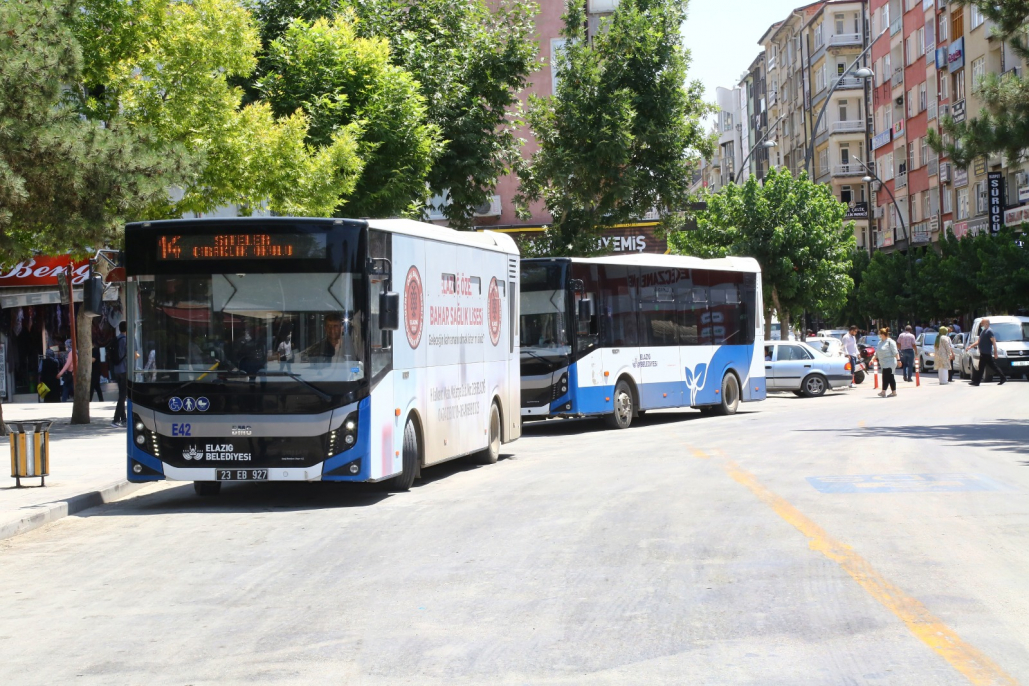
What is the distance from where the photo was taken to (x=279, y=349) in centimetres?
1233

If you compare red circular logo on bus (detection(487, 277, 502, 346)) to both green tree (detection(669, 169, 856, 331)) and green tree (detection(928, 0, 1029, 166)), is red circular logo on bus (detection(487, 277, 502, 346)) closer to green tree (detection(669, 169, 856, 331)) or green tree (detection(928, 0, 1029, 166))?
green tree (detection(928, 0, 1029, 166))

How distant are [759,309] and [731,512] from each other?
61.4ft

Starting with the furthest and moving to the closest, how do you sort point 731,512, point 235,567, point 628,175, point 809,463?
1. point 628,175
2. point 809,463
3. point 731,512
4. point 235,567

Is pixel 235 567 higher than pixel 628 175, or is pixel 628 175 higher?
pixel 628 175

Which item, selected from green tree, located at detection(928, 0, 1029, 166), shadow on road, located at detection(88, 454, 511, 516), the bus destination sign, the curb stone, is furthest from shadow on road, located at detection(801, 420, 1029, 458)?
the curb stone

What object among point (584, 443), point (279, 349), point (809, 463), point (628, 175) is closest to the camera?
point (279, 349)

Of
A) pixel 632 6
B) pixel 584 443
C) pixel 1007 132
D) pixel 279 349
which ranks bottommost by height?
pixel 584 443

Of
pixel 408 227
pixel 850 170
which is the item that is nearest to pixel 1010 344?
pixel 408 227

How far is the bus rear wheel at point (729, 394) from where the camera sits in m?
27.8

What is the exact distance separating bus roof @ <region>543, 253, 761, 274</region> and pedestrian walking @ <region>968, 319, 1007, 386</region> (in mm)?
12224

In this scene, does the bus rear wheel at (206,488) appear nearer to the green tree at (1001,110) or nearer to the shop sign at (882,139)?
the green tree at (1001,110)

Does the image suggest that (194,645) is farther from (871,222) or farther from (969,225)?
(871,222)

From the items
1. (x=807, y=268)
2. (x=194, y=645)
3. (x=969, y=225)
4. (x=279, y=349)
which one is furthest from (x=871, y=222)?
(x=194, y=645)

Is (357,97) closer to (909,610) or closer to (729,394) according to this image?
(729,394)
